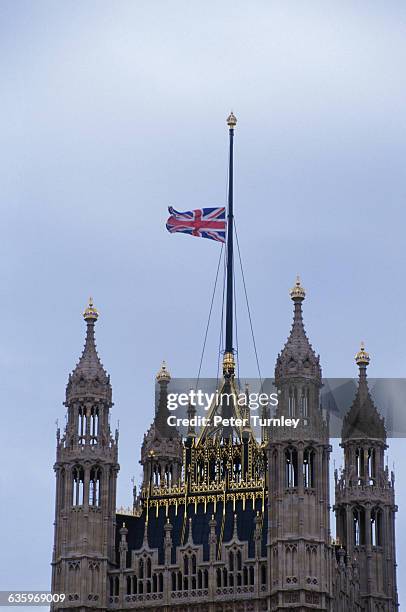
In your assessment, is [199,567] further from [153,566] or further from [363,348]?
[363,348]

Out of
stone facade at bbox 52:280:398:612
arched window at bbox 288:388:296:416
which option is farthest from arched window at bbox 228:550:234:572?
arched window at bbox 288:388:296:416

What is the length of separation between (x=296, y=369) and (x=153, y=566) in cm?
1289

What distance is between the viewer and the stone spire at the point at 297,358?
139m

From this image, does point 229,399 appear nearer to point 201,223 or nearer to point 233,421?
point 233,421

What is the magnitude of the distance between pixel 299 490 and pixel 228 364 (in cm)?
1318

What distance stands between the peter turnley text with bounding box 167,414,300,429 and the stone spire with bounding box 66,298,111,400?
6169 mm

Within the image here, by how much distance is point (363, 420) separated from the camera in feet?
488

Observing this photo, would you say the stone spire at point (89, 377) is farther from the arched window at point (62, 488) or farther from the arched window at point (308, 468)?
the arched window at point (308, 468)

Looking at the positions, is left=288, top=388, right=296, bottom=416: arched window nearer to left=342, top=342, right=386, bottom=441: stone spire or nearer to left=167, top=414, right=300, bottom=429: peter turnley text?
left=167, top=414, right=300, bottom=429: peter turnley text

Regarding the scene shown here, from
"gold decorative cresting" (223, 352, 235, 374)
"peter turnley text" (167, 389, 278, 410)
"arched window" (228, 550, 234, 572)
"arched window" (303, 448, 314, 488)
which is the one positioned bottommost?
"arched window" (228, 550, 234, 572)

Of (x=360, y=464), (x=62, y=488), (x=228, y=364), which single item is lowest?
(x=62, y=488)

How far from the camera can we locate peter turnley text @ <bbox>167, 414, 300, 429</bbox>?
137875 millimetres

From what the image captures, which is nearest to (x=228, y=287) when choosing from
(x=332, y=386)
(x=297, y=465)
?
(x=332, y=386)

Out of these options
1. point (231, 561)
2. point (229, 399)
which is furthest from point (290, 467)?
point (229, 399)
